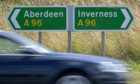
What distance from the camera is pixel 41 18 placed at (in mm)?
18969

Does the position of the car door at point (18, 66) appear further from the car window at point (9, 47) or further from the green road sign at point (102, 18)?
the green road sign at point (102, 18)

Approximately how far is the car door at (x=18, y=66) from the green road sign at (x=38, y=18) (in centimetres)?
556

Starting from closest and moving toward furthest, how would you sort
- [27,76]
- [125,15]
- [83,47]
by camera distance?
[27,76]
[125,15]
[83,47]

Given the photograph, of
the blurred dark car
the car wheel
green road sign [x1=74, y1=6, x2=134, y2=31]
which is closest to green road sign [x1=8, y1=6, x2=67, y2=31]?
green road sign [x1=74, y1=6, x2=134, y2=31]

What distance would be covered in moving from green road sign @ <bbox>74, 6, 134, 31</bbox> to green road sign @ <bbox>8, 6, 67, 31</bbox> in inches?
16.6

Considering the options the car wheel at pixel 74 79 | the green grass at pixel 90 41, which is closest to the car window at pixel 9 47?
the car wheel at pixel 74 79

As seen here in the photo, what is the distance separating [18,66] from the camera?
13.2 m

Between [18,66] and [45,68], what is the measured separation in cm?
53

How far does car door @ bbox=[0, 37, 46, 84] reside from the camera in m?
13.1

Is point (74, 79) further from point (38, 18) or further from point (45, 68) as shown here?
point (38, 18)

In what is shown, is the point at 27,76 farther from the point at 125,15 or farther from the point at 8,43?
the point at 125,15

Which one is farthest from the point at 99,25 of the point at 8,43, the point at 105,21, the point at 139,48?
the point at 139,48

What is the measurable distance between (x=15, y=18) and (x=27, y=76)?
5908 mm

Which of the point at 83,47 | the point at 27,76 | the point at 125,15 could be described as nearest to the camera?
the point at 27,76
